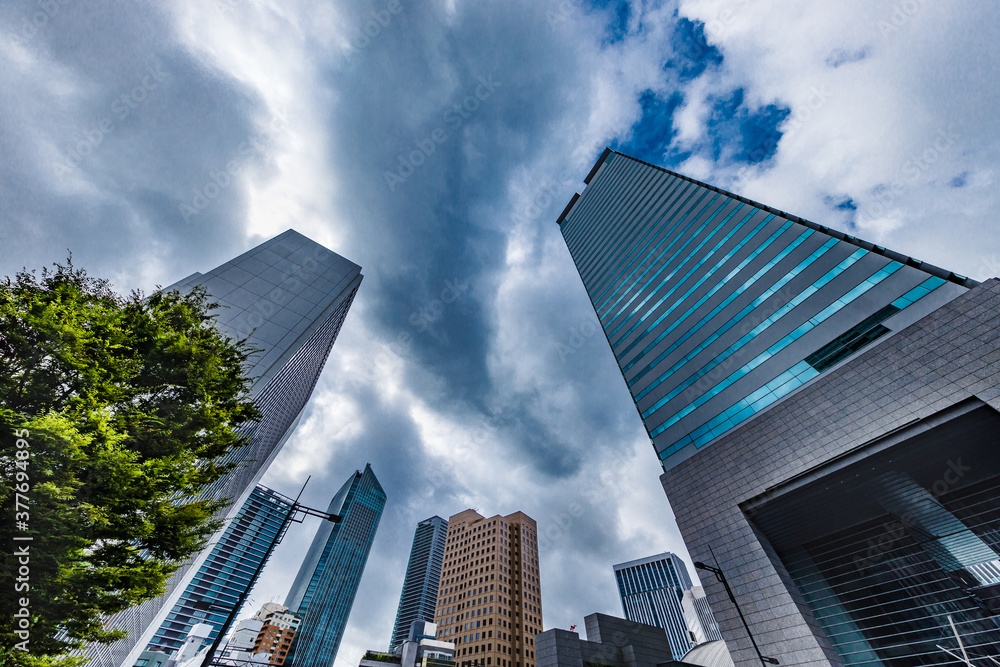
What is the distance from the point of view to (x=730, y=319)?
2814 centimetres

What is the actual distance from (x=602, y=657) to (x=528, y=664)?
157 feet

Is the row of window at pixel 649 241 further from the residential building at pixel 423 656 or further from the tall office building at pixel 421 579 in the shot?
the tall office building at pixel 421 579

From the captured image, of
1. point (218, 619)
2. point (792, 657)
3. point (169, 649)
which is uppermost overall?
point (218, 619)

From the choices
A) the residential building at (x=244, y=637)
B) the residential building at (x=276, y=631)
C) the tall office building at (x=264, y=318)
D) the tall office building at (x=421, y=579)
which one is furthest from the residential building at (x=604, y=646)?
the residential building at (x=276, y=631)

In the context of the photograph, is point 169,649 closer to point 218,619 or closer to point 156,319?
point 218,619

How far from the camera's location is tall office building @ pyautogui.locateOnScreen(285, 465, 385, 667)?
5320 inches

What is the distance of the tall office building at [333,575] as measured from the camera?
443 ft

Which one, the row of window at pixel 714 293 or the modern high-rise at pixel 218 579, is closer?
the row of window at pixel 714 293

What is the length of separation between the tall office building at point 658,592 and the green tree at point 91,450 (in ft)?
624

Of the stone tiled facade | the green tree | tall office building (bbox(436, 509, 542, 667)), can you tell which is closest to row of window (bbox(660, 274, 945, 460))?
the stone tiled facade

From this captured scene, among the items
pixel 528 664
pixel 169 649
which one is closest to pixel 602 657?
pixel 528 664

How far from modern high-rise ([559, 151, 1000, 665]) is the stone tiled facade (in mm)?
66

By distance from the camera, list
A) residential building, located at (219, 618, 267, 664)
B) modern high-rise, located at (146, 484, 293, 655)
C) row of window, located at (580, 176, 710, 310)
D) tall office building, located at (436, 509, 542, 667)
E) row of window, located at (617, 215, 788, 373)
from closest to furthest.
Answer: row of window, located at (617, 215, 788, 373), row of window, located at (580, 176, 710, 310), tall office building, located at (436, 509, 542, 667), residential building, located at (219, 618, 267, 664), modern high-rise, located at (146, 484, 293, 655)

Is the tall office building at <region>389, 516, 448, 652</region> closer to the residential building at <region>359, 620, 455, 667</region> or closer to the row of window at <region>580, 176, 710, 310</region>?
the residential building at <region>359, 620, 455, 667</region>
